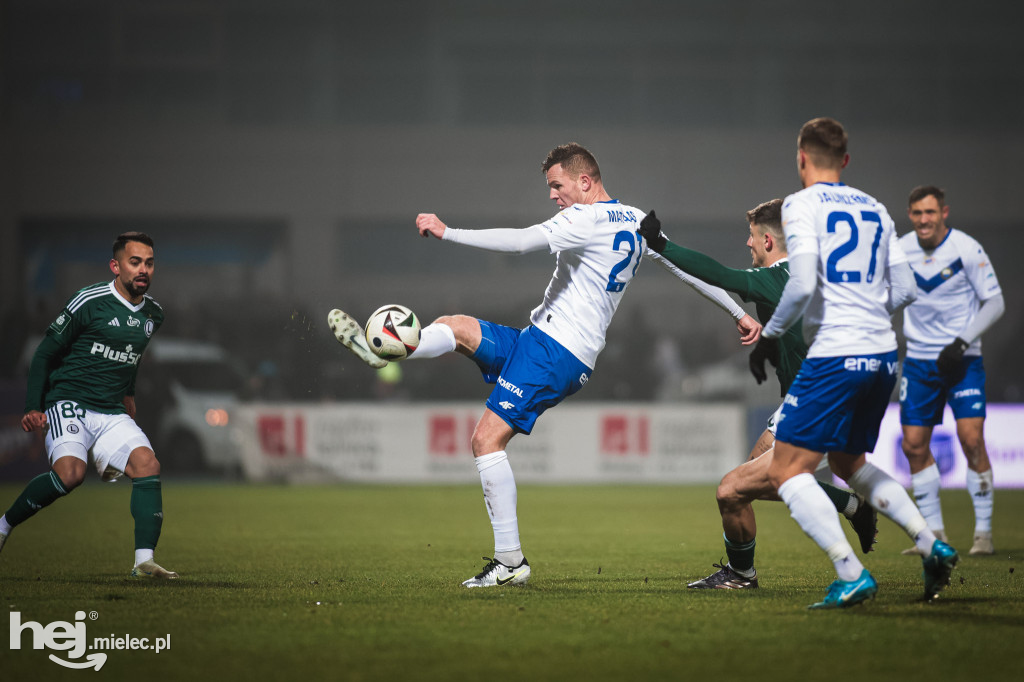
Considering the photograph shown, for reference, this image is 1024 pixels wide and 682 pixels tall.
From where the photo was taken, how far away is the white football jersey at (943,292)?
27.4 ft

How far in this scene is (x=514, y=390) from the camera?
6172 mm

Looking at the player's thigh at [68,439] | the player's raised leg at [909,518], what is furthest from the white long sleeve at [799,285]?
the player's thigh at [68,439]

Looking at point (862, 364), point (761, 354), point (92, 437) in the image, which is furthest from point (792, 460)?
point (92, 437)

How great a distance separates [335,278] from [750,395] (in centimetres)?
1262

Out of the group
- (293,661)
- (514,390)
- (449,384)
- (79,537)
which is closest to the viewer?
(293,661)

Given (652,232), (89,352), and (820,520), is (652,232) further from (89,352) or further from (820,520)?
(89,352)

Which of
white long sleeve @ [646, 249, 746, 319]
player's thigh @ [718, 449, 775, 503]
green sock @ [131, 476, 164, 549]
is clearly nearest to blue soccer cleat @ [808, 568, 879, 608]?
player's thigh @ [718, 449, 775, 503]

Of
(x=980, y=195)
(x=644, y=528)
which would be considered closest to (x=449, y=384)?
(x=644, y=528)

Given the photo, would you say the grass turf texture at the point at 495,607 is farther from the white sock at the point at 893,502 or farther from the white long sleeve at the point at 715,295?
the white long sleeve at the point at 715,295

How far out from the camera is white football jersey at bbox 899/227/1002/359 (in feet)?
27.4

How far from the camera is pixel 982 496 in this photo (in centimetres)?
872

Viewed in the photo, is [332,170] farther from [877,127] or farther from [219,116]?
[877,127]

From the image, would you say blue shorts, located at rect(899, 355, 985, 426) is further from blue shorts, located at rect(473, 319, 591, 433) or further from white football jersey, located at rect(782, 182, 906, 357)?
white football jersey, located at rect(782, 182, 906, 357)

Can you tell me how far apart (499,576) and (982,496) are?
4571 millimetres
